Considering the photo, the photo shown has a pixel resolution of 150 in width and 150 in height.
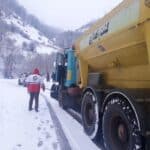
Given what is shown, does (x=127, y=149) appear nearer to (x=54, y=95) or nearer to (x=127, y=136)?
(x=127, y=136)

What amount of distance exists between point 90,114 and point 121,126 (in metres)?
2.32

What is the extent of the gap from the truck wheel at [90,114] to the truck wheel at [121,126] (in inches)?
28.8

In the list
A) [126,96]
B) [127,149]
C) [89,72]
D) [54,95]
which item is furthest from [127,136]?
[54,95]

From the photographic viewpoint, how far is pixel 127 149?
5.73 meters

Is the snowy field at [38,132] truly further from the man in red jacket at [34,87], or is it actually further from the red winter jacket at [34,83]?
the red winter jacket at [34,83]

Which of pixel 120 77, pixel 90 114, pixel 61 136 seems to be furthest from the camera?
pixel 90 114

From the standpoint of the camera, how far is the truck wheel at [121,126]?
5.36 metres

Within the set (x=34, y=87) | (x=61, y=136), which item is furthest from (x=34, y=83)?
(x=61, y=136)

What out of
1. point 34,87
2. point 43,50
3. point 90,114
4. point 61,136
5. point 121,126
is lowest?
point 61,136

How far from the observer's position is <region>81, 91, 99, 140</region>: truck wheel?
7.54 meters

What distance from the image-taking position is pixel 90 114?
27.7 feet

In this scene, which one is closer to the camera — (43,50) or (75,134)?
(75,134)

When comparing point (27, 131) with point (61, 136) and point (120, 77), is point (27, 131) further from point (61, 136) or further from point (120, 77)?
point (120, 77)

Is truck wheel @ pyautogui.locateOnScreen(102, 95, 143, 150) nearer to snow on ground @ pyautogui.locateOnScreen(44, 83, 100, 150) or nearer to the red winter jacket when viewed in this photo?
snow on ground @ pyautogui.locateOnScreen(44, 83, 100, 150)
